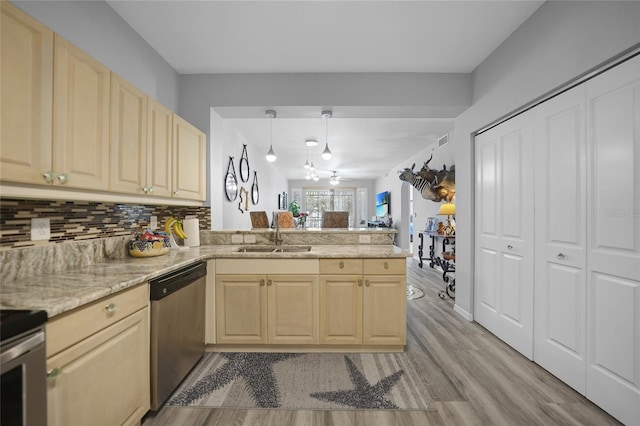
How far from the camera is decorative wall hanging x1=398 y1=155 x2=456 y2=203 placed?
4840 millimetres

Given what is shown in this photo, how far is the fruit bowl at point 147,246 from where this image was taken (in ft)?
7.06

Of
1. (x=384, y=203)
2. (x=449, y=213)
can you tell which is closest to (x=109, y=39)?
(x=449, y=213)

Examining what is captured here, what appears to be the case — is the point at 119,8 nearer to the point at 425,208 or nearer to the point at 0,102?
the point at 0,102

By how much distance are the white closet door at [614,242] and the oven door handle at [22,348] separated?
2.82 metres

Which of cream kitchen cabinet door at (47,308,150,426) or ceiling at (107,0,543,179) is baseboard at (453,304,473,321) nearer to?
ceiling at (107,0,543,179)

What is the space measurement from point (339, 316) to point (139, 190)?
1.82 metres

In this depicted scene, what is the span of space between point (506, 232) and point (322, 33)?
8.03 feet

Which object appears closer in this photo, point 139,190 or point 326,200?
point 139,190

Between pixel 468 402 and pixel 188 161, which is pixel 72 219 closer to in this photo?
pixel 188 161

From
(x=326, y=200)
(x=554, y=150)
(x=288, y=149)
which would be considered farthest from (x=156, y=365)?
(x=326, y=200)

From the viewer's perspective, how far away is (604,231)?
5.78ft

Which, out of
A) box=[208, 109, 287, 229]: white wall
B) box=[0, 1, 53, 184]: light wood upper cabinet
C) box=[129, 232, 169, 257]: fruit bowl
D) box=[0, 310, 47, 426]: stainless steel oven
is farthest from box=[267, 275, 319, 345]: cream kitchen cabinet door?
box=[0, 1, 53, 184]: light wood upper cabinet

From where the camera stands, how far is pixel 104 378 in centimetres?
132

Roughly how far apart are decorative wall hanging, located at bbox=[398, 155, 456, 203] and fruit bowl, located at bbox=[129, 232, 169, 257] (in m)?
4.35
